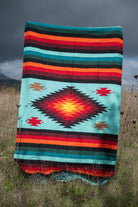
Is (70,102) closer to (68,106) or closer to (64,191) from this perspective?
(68,106)

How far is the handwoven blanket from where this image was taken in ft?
6.66

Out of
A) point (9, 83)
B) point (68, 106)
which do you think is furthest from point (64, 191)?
point (9, 83)

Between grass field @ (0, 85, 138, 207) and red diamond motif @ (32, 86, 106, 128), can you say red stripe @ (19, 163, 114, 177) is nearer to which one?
grass field @ (0, 85, 138, 207)

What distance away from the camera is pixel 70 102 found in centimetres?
214

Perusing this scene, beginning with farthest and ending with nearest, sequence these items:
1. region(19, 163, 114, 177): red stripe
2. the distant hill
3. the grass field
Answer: the distant hill → region(19, 163, 114, 177): red stripe → the grass field

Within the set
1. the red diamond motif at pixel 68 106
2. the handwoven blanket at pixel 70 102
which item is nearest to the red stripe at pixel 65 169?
the handwoven blanket at pixel 70 102

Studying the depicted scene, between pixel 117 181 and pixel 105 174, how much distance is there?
14 cm

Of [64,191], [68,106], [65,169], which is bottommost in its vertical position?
[64,191]

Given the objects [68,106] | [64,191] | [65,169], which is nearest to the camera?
[64,191]

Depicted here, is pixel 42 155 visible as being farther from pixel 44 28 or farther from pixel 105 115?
pixel 44 28

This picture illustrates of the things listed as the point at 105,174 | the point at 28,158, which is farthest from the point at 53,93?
the point at 105,174

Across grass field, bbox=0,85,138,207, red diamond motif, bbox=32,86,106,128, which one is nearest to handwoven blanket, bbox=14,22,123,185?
red diamond motif, bbox=32,86,106,128

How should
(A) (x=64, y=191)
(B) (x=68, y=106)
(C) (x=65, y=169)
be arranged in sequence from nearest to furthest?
(A) (x=64, y=191)
(C) (x=65, y=169)
(B) (x=68, y=106)

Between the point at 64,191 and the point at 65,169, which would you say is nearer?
the point at 64,191
